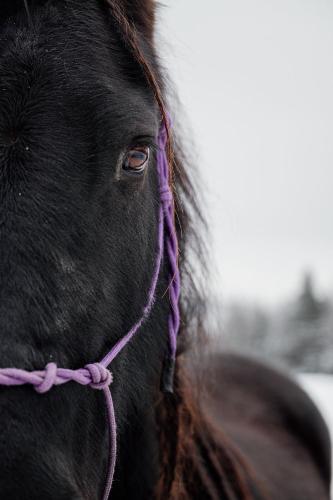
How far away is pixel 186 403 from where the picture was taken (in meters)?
2.33

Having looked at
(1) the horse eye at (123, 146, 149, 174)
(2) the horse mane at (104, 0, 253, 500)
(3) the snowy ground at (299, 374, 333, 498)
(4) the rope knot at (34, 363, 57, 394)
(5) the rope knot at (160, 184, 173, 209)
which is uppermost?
(1) the horse eye at (123, 146, 149, 174)

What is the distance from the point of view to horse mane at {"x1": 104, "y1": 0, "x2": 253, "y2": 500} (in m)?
2.17

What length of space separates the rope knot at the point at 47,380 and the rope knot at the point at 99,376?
0.54 feet

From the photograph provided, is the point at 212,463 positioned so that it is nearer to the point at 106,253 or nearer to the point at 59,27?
the point at 106,253

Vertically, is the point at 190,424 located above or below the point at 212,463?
above

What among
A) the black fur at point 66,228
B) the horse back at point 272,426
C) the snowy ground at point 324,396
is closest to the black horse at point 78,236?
the black fur at point 66,228

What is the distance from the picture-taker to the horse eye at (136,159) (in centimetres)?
164

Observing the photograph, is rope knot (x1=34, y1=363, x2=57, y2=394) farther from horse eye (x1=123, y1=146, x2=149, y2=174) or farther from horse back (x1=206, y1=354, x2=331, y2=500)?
horse back (x1=206, y1=354, x2=331, y2=500)

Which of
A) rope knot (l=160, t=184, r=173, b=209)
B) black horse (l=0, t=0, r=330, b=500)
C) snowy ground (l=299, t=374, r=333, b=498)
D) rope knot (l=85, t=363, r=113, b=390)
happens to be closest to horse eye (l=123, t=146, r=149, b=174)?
black horse (l=0, t=0, r=330, b=500)

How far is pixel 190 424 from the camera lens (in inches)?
93.0

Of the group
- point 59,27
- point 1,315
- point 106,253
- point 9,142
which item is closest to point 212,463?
point 106,253

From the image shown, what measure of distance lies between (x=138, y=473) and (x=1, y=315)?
1106mm

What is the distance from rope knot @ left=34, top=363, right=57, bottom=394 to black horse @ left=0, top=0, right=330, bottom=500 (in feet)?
0.10

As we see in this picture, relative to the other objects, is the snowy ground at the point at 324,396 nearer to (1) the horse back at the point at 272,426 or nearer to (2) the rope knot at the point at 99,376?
(1) the horse back at the point at 272,426
